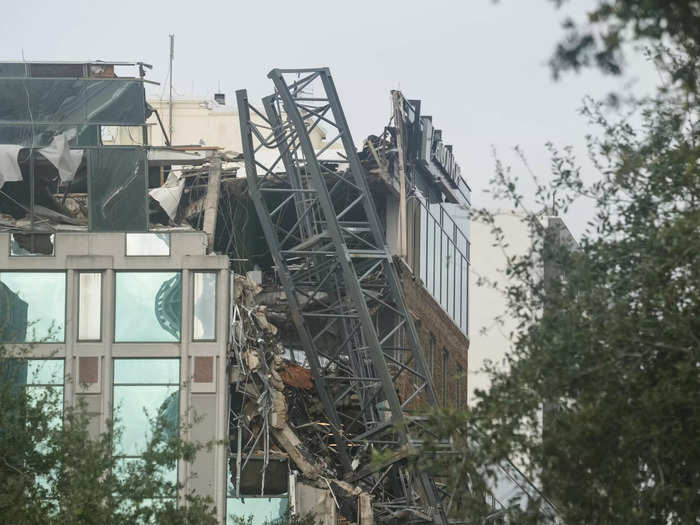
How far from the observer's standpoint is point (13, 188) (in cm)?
4784

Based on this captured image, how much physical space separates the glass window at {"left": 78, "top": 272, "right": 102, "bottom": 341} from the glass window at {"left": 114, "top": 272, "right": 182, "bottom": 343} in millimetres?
449

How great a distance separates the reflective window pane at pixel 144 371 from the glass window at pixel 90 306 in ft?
3.21

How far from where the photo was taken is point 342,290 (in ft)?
163

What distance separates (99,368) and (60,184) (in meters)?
5.10

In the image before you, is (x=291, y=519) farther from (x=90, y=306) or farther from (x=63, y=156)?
(x=63, y=156)

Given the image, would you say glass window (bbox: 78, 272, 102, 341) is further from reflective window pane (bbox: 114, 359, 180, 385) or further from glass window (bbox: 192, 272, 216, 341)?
→ glass window (bbox: 192, 272, 216, 341)

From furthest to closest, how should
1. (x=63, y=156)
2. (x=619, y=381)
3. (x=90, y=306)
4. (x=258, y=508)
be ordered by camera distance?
(x=63, y=156)
(x=258, y=508)
(x=90, y=306)
(x=619, y=381)

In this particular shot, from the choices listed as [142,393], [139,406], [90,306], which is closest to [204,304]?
[142,393]

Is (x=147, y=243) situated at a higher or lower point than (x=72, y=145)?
lower

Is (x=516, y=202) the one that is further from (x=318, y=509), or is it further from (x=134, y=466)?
(x=318, y=509)

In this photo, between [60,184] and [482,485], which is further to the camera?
[60,184]

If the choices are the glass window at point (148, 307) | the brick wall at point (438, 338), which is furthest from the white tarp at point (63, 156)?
the brick wall at point (438, 338)

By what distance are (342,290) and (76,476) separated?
60.3ft

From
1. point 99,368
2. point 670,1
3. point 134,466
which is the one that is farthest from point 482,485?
point 99,368
